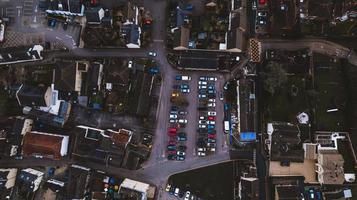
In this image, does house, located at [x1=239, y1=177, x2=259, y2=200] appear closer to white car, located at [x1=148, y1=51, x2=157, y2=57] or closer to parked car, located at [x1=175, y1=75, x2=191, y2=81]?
parked car, located at [x1=175, y1=75, x2=191, y2=81]

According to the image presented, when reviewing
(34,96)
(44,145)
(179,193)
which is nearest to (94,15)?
(34,96)

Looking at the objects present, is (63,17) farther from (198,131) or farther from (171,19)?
(198,131)

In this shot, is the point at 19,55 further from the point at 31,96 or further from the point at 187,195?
the point at 187,195

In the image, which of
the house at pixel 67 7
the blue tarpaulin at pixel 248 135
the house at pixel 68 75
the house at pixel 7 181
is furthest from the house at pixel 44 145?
the blue tarpaulin at pixel 248 135

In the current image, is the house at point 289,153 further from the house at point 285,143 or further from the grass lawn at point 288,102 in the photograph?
the grass lawn at point 288,102

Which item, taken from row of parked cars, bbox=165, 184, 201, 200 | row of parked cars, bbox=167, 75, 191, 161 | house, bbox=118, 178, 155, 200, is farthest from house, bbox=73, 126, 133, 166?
row of parked cars, bbox=165, 184, 201, 200

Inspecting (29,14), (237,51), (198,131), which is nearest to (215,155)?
(198,131)
